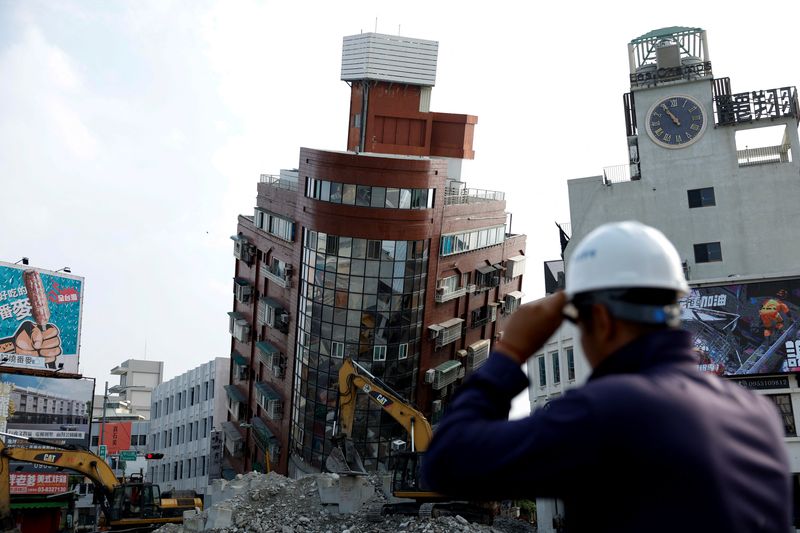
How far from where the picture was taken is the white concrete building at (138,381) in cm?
10806

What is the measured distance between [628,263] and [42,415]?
180ft

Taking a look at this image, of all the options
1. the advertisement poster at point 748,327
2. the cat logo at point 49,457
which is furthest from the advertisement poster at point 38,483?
the advertisement poster at point 748,327

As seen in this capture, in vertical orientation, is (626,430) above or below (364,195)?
below

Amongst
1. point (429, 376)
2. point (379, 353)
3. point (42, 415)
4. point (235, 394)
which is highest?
point (379, 353)

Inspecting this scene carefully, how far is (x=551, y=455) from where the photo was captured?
2469 millimetres

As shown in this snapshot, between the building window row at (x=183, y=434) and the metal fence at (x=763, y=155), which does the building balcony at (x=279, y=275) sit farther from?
the building window row at (x=183, y=434)

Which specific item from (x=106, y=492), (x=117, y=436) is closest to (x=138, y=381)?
(x=117, y=436)

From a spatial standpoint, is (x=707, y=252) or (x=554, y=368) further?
(x=554, y=368)

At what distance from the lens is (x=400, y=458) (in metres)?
34.3

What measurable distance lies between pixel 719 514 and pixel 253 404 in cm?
5676

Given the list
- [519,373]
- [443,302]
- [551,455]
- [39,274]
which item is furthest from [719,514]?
[39,274]

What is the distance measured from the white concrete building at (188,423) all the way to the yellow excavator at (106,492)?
34998 millimetres

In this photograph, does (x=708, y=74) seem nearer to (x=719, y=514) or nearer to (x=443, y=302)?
(x=443, y=302)

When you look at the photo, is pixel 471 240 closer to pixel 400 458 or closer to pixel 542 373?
pixel 542 373
